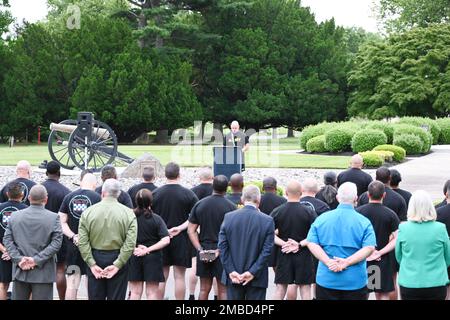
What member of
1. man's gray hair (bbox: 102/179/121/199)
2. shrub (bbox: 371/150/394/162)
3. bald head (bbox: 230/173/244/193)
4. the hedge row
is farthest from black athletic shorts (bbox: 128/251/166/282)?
the hedge row

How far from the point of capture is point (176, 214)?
8.42m

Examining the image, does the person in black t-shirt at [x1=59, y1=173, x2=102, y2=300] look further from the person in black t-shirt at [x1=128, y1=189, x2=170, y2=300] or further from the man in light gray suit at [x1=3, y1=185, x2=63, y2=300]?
the man in light gray suit at [x1=3, y1=185, x2=63, y2=300]

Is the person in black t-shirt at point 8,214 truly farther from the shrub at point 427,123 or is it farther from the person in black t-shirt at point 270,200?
the shrub at point 427,123

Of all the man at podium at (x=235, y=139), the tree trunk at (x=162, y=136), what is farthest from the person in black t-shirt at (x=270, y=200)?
the tree trunk at (x=162, y=136)

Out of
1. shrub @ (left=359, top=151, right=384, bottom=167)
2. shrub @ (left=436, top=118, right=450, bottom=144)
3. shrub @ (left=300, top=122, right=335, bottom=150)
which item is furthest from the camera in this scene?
Result: shrub @ (left=436, top=118, right=450, bottom=144)

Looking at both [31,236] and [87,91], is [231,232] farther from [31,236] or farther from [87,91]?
[87,91]

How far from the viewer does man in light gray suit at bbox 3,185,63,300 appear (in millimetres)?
7062

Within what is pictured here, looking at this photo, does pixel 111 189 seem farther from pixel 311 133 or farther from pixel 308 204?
pixel 311 133

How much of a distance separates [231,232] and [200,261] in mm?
1249

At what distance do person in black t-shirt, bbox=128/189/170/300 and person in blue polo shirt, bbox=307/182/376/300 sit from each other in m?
1.79

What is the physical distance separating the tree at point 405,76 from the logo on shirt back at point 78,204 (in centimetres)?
4303

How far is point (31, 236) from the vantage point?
23.2 feet

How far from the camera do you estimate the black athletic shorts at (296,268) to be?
770 cm

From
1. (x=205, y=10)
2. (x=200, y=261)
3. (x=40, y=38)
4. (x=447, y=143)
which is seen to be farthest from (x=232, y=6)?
(x=200, y=261)
